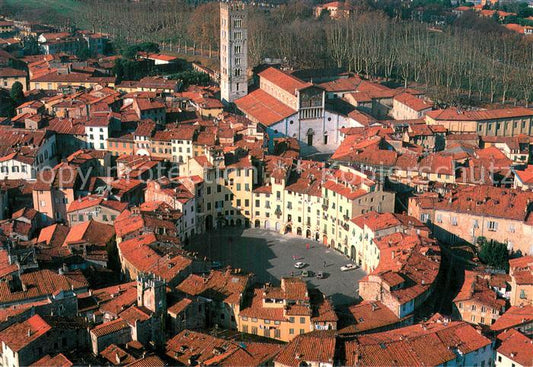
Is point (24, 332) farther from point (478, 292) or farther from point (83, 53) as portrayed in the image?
point (83, 53)

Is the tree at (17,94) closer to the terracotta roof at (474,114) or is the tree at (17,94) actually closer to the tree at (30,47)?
the tree at (30,47)

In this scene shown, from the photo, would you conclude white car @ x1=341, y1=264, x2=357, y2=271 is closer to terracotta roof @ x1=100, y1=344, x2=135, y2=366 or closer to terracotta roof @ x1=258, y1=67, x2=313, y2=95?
terracotta roof @ x1=100, y1=344, x2=135, y2=366

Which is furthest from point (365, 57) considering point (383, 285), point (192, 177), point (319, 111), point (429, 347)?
point (429, 347)

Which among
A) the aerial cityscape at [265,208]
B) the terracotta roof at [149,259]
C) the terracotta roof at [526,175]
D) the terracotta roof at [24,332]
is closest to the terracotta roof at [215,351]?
the aerial cityscape at [265,208]

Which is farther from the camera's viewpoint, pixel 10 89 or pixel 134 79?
pixel 134 79

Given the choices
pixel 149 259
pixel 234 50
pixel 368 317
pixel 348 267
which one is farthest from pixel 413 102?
pixel 149 259

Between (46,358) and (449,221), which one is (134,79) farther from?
(46,358)
